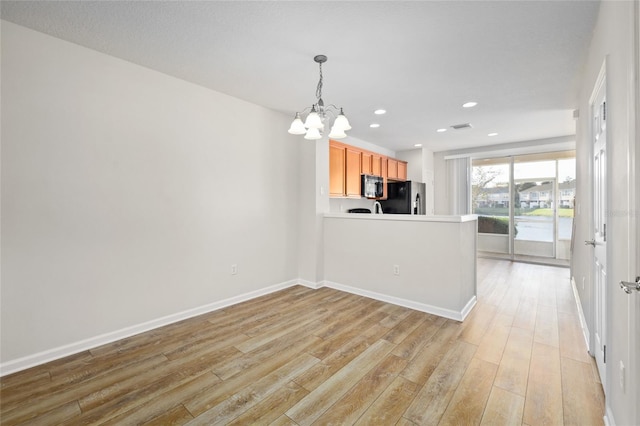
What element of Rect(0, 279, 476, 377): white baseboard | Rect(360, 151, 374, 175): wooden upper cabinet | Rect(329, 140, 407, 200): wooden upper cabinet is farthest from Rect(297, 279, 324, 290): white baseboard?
Rect(360, 151, 374, 175): wooden upper cabinet

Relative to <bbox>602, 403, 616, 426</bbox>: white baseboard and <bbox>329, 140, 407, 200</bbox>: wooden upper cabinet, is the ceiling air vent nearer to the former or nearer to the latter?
<bbox>329, 140, 407, 200</bbox>: wooden upper cabinet

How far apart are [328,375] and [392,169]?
4.86 metres

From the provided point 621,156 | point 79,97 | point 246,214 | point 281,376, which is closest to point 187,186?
point 246,214

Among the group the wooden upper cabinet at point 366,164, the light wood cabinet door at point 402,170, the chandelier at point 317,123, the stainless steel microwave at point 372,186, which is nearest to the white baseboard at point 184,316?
the stainless steel microwave at point 372,186

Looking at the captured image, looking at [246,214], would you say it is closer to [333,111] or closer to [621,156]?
[333,111]

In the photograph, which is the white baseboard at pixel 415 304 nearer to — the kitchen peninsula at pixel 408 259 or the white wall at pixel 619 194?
the kitchen peninsula at pixel 408 259

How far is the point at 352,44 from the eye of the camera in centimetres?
227

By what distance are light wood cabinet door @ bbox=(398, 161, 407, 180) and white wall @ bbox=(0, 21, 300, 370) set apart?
12.3 ft

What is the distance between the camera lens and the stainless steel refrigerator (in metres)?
5.69

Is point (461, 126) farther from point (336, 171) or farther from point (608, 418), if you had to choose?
point (608, 418)

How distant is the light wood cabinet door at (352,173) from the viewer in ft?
15.9

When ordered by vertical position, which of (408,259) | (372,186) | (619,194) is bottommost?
(408,259)

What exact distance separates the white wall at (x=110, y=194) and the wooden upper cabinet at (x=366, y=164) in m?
2.24

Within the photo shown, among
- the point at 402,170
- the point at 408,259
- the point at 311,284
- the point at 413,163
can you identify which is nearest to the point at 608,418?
the point at 408,259
